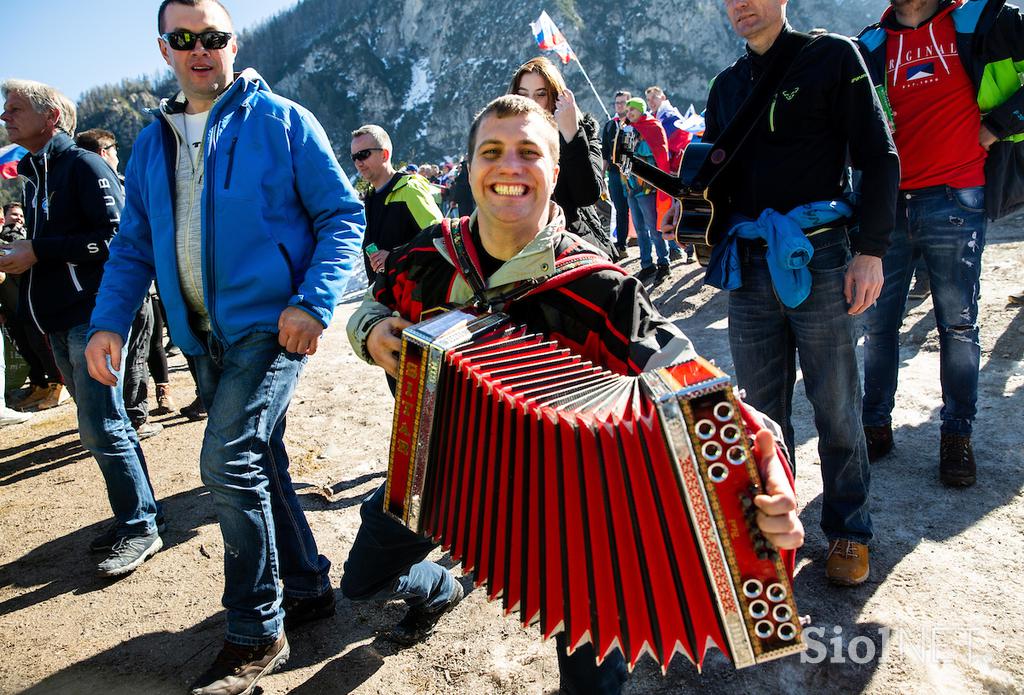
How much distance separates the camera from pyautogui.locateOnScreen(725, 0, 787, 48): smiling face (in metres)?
2.48

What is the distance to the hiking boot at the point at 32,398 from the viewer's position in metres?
7.17

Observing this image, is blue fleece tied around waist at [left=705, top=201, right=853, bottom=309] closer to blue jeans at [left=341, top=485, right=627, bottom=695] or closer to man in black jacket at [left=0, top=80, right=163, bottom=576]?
blue jeans at [left=341, top=485, right=627, bottom=695]

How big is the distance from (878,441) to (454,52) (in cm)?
9811

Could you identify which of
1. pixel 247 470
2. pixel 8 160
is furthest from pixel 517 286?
pixel 8 160

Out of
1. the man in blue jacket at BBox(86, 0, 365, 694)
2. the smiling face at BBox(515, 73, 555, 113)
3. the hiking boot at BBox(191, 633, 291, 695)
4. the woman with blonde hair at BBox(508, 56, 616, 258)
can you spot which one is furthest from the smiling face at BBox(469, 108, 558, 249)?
the hiking boot at BBox(191, 633, 291, 695)

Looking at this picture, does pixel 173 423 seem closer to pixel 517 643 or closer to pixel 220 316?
pixel 220 316

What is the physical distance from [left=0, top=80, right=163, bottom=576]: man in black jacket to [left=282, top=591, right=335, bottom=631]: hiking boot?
117 centimetres

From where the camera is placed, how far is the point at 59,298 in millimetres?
3588

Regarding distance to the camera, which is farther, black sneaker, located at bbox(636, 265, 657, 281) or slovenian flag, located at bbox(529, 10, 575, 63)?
slovenian flag, located at bbox(529, 10, 575, 63)

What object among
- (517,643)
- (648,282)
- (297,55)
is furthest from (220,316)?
(297,55)

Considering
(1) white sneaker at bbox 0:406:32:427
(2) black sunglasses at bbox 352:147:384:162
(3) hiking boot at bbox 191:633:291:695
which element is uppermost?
(2) black sunglasses at bbox 352:147:384:162

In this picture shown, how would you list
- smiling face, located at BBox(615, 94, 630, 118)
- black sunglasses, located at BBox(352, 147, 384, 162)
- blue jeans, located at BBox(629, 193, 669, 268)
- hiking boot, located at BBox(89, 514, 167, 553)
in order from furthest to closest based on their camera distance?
smiling face, located at BBox(615, 94, 630, 118) < blue jeans, located at BBox(629, 193, 669, 268) < black sunglasses, located at BBox(352, 147, 384, 162) < hiking boot, located at BBox(89, 514, 167, 553)

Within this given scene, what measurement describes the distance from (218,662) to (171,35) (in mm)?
2420

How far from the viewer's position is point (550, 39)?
1113cm
